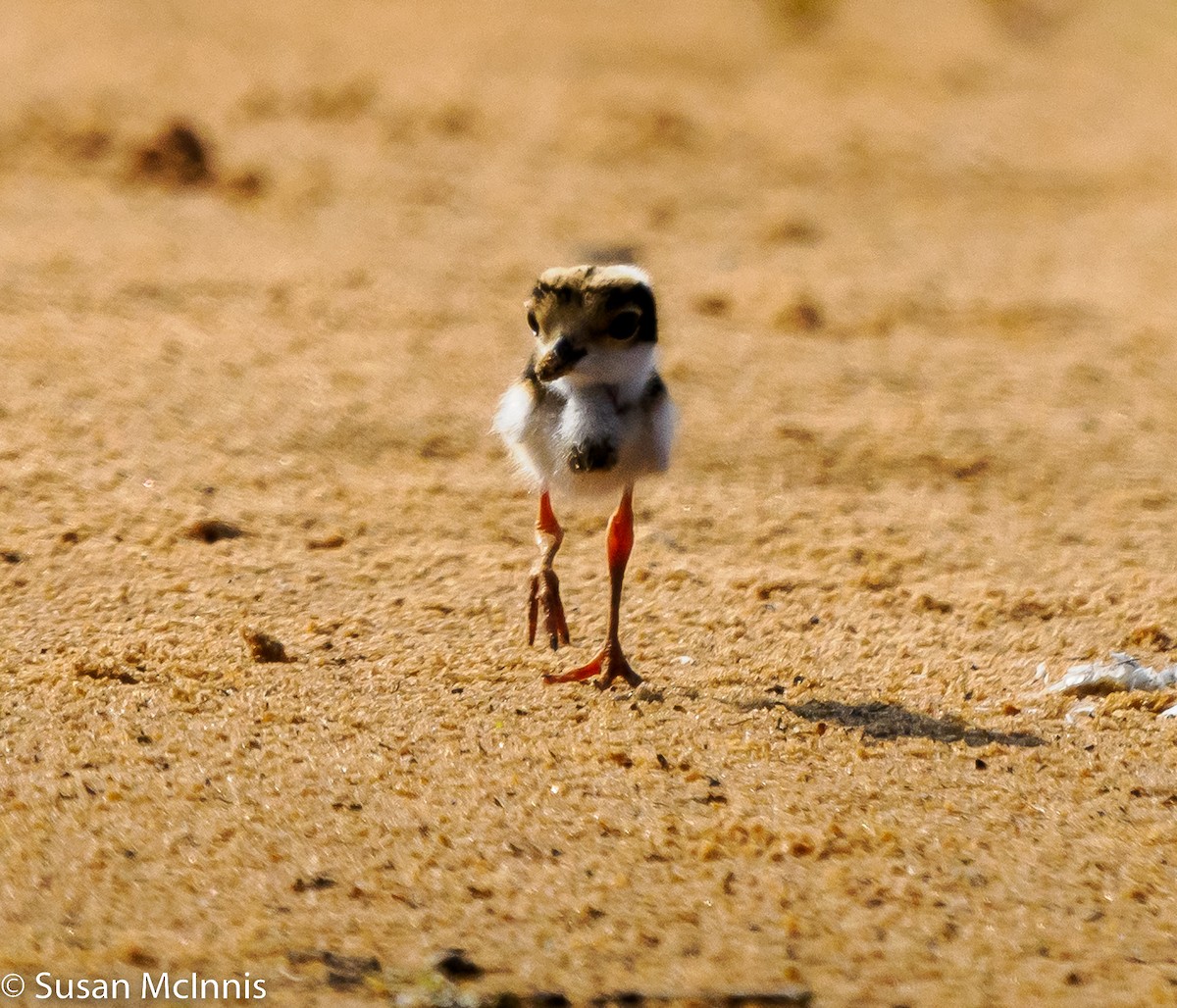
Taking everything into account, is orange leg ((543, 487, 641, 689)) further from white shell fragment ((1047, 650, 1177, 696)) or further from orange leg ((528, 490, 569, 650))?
white shell fragment ((1047, 650, 1177, 696))

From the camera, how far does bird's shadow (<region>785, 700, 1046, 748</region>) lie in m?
4.89

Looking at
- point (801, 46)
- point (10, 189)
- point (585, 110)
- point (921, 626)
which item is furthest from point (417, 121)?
point (921, 626)

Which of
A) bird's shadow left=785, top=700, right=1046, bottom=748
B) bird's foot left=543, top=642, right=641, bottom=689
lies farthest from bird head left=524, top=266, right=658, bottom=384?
bird's shadow left=785, top=700, right=1046, bottom=748

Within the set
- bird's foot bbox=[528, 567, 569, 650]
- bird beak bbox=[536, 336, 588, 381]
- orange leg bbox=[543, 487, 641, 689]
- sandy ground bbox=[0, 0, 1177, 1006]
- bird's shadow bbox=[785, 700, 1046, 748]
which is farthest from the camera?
bird's foot bbox=[528, 567, 569, 650]

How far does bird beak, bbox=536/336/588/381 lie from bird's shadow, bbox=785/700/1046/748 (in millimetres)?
1099

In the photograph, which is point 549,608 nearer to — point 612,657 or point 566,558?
point 612,657

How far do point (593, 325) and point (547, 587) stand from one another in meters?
0.79

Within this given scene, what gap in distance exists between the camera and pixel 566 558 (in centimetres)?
646

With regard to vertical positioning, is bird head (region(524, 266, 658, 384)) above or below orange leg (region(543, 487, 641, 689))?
above

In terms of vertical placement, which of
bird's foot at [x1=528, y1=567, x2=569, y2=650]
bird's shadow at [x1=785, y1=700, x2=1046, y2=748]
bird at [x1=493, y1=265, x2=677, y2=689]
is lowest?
bird's shadow at [x1=785, y1=700, x2=1046, y2=748]

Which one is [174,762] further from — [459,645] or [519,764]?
[459,645]

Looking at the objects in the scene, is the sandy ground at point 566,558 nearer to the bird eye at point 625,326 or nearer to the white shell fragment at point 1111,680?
the white shell fragment at point 1111,680

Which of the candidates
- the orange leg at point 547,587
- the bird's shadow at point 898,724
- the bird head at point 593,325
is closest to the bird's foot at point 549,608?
the orange leg at point 547,587

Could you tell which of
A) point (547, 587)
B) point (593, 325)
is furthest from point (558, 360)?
point (547, 587)
